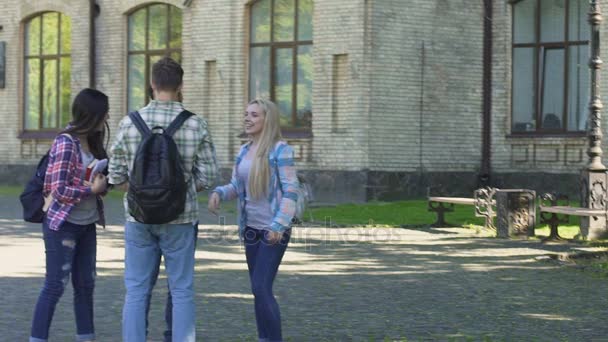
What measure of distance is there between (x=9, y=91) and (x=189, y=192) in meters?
25.6

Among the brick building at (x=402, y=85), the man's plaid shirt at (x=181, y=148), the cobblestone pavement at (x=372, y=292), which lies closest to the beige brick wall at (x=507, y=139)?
the brick building at (x=402, y=85)

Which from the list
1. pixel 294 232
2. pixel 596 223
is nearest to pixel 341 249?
pixel 294 232

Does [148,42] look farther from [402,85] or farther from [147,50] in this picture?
[402,85]

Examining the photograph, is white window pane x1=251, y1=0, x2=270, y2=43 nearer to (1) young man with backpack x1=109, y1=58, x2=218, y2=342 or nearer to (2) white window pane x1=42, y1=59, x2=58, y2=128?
(2) white window pane x1=42, y1=59, x2=58, y2=128

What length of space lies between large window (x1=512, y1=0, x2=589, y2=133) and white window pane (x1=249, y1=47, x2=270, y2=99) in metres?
5.25

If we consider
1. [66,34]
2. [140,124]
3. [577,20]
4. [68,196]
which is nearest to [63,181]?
[68,196]

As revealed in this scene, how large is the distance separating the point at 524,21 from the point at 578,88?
188 cm

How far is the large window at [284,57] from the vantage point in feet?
79.1

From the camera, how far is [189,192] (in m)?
6.33

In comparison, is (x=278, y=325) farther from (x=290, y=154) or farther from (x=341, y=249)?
(x=341, y=249)

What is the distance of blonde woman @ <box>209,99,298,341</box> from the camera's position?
22.5ft

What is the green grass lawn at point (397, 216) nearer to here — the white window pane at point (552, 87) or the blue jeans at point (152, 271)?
the white window pane at point (552, 87)

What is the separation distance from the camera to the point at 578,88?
23766 mm

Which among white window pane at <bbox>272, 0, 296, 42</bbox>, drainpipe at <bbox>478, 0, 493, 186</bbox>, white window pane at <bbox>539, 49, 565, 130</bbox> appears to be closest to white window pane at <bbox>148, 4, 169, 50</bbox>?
white window pane at <bbox>272, 0, 296, 42</bbox>
